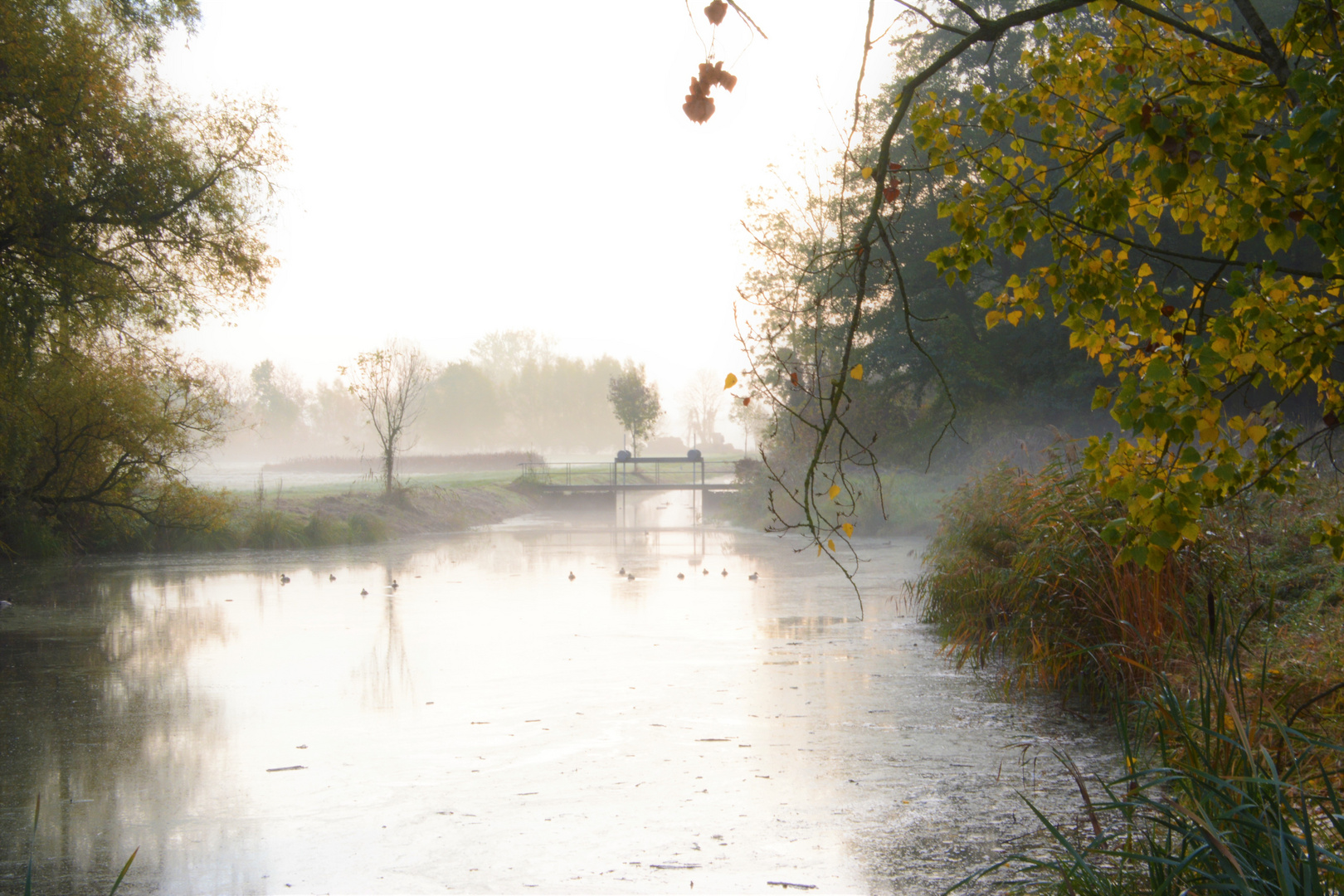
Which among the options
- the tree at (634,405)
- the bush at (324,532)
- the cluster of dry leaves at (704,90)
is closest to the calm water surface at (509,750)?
the cluster of dry leaves at (704,90)

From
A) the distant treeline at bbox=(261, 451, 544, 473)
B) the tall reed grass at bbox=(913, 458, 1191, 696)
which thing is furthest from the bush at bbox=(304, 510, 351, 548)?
the distant treeline at bbox=(261, 451, 544, 473)

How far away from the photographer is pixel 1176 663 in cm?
509

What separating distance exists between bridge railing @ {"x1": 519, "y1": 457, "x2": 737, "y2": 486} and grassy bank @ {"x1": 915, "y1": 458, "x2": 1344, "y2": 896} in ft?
64.7

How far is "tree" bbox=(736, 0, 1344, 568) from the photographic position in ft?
7.36

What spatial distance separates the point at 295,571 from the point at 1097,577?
38.6 feet

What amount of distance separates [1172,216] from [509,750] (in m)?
4.15

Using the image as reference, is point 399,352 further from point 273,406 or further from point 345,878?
point 273,406

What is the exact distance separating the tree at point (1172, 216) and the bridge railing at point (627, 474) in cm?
2435

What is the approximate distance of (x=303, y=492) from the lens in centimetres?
2558

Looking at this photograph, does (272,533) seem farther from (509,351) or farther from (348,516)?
(509,351)

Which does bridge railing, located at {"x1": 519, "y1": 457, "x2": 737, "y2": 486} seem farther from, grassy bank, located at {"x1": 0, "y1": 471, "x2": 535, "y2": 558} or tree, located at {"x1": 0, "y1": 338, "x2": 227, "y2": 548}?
tree, located at {"x1": 0, "y1": 338, "x2": 227, "y2": 548}

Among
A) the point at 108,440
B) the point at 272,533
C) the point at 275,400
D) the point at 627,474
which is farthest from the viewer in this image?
the point at 275,400

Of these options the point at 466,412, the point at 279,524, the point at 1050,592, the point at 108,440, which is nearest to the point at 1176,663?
the point at 1050,592

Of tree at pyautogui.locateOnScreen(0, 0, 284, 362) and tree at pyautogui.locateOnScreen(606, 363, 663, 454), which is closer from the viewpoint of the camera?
tree at pyautogui.locateOnScreen(0, 0, 284, 362)
